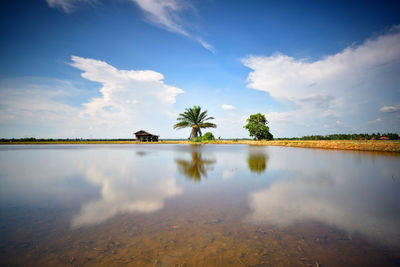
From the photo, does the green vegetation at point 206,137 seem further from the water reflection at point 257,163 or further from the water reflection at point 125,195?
the water reflection at point 125,195

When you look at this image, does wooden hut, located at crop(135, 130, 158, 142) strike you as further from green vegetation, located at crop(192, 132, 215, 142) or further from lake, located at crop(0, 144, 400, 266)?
lake, located at crop(0, 144, 400, 266)

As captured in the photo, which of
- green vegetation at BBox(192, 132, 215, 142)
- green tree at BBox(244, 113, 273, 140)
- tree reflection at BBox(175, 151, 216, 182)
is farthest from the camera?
green vegetation at BBox(192, 132, 215, 142)

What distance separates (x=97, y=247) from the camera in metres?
Answer: 2.64

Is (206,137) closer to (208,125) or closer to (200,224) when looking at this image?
(208,125)

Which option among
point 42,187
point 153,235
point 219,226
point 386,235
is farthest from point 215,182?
point 42,187

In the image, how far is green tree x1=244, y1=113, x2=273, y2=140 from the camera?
4389 cm

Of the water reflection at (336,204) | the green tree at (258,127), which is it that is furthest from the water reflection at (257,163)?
the green tree at (258,127)

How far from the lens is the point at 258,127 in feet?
145

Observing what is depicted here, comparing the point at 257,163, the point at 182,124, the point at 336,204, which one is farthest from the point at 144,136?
the point at 336,204

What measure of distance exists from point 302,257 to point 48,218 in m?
4.84

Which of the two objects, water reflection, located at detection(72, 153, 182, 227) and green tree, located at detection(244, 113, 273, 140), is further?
green tree, located at detection(244, 113, 273, 140)

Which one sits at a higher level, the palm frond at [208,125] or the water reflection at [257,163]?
the palm frond at [208,125]

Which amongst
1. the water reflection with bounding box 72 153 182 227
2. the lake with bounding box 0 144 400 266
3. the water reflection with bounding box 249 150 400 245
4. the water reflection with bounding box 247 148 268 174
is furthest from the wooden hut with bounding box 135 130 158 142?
the water reflection with bounding box 249 150 400 245

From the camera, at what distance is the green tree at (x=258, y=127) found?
43894mm
